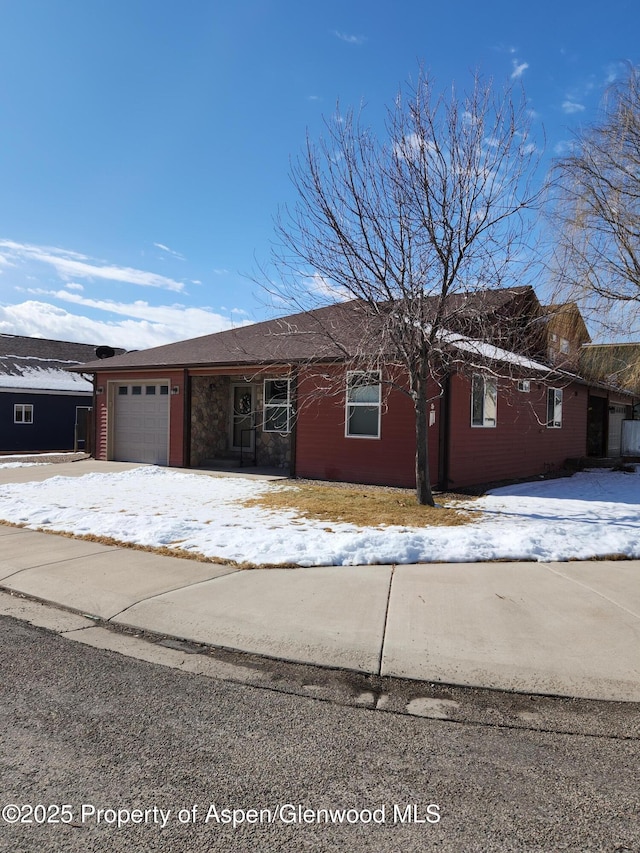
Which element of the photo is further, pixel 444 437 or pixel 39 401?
pixel 39 401

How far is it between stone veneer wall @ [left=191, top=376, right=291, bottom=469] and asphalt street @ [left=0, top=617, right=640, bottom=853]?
1284cm

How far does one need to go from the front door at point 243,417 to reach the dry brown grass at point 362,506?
16.4 feet

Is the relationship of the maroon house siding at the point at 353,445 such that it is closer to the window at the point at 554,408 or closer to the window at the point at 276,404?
the window at the point at 276,404

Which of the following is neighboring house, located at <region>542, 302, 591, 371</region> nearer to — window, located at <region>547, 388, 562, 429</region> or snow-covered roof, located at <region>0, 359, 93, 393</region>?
window, located at <region>547, 388, 562, 429</region>

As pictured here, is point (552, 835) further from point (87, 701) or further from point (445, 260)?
point (445, 260)

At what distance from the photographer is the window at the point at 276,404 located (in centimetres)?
1573

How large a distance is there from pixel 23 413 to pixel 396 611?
80.7 ft

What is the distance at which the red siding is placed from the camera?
16.6 meters

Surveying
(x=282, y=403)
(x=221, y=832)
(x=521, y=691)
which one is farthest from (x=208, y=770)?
(x=282, y=403)

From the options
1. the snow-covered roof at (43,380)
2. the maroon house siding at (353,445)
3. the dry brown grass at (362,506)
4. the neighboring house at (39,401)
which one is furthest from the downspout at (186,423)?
the snow-covered roof at (43,380)

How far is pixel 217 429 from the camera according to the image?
17656 mm

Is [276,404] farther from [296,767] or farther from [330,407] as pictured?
[296,767]

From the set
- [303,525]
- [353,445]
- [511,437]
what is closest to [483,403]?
[511,437]

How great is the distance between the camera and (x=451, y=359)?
9961 millimetres
